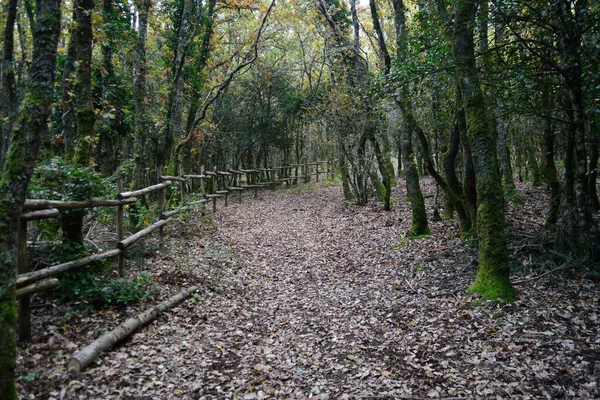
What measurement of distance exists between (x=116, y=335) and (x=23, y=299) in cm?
107

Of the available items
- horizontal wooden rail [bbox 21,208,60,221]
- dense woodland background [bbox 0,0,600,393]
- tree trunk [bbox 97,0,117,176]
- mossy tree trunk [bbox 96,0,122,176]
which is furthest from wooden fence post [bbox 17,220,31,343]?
tree trunk [bbox 97,0,117,176]

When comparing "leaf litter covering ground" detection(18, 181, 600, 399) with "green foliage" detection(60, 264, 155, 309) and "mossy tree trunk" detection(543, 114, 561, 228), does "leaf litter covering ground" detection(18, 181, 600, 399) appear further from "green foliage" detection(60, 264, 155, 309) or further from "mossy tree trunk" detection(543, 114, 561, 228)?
"mossy tree trunk" detection(543, 114, 561, 228)

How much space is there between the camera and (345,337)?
17.0 ft

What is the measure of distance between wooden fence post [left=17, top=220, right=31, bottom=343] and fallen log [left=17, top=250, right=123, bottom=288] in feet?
0.38

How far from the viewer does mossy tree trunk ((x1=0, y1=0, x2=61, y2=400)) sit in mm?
2844

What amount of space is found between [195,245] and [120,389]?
227 inches

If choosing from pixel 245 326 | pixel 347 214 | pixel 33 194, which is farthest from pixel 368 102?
pixel 33 194

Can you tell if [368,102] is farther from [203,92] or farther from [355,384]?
[355,384]

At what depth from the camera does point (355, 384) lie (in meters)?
4.08

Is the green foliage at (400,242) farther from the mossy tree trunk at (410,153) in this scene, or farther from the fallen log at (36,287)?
the fallen log at (36,287)

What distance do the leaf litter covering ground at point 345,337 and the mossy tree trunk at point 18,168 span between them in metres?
0.77

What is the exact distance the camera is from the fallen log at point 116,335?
3852 millimetres

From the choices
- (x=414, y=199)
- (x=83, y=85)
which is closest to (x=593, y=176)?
(x=414, y=199)

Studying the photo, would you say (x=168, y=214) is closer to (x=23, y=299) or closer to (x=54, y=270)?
(x=54, y=270)
